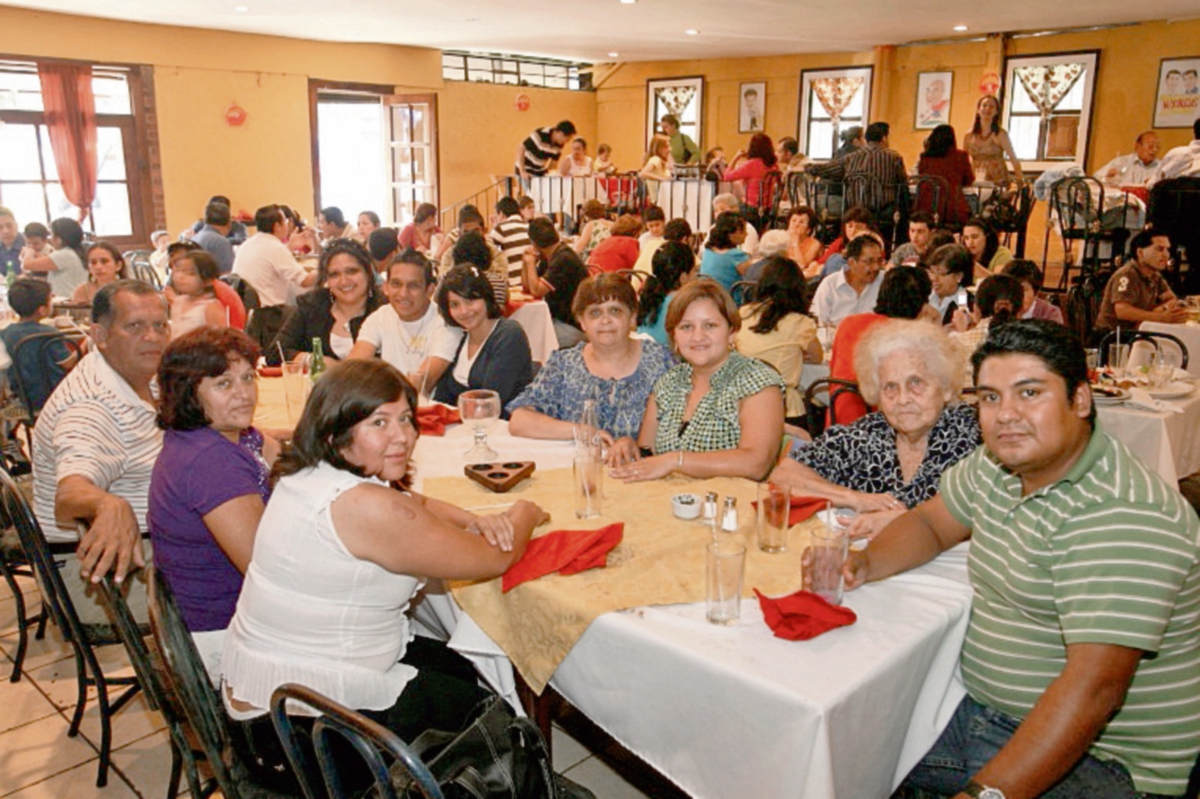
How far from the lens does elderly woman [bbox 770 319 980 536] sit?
2143 mm

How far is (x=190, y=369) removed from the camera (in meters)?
1.99

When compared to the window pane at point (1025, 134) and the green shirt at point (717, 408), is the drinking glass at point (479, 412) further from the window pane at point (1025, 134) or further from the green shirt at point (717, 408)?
the window pane at point (1025, 134)

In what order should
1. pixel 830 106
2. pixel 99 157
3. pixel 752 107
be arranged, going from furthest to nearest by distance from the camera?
pixel 752 107, pixel 830 106, pixel 99 157

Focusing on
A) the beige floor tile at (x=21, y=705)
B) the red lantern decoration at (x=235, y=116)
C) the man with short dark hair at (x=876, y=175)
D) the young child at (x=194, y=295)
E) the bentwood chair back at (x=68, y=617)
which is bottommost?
the beige floor tile at (x=21, y=705)

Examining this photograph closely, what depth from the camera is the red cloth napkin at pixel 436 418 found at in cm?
283

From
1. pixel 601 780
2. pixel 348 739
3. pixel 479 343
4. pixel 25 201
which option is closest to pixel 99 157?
pixel 25 201

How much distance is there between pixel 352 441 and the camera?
5.37 feet

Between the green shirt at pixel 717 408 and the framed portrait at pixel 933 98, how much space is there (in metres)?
11.5

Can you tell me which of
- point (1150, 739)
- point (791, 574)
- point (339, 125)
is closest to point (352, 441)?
point (791, 574)

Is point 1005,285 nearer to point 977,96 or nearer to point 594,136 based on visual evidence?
point 977,96

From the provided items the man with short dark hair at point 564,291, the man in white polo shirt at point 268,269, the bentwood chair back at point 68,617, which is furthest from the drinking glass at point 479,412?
the man in white polo shirt at point 268,269

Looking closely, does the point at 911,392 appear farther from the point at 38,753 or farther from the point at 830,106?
the point at 830,106

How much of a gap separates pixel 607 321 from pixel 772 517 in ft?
3.71

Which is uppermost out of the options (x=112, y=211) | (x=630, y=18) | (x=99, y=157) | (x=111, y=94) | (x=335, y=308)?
(x=630, y=18)
